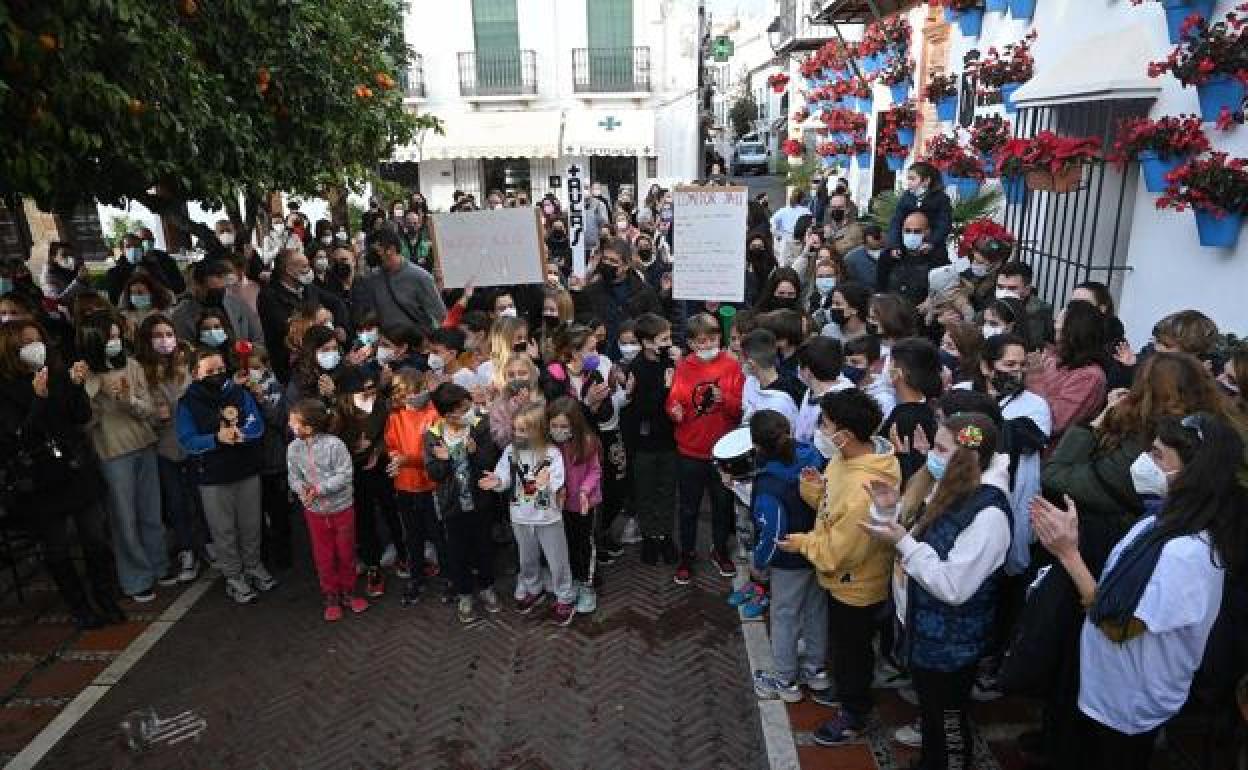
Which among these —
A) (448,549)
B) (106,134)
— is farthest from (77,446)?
(448,549)

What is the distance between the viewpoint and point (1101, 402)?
14.8ft

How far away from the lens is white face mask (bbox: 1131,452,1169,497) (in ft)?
10.5

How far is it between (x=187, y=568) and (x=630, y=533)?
3.36 meters

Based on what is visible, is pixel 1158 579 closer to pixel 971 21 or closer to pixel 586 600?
pixel 586 600

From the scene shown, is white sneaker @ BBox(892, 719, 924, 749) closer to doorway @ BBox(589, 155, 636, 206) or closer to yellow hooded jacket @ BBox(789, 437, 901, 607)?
yellow hooded jacket @ BBox(789, 437, 901, 607)

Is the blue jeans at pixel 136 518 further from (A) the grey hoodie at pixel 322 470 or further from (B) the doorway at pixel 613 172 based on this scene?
(B) the doorway at pixel 613 172

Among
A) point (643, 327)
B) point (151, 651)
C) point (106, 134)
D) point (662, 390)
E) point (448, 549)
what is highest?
point (106, 134)

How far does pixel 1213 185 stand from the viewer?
17.1ft

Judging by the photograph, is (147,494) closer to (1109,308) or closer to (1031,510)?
(1031,510)

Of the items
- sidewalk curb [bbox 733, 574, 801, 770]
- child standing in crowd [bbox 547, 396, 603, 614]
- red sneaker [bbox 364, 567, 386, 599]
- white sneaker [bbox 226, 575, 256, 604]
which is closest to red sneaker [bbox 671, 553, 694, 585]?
sidewalk curb [bbox 733, 574, 801, 770]

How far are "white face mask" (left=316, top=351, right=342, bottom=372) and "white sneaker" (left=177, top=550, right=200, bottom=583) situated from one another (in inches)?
69.3

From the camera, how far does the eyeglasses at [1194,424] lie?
9.84 ft

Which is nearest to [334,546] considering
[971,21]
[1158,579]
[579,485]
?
[579,485]

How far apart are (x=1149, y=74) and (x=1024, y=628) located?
4.42 metres
